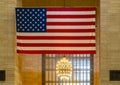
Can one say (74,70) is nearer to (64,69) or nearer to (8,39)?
(64,69)

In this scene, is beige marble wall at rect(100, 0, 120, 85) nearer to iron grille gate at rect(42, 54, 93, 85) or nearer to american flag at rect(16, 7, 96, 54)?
american flag at rect(16, 7, 96, 54)

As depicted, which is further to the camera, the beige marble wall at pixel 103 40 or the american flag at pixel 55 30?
the beige marble wall at pixel 103 40

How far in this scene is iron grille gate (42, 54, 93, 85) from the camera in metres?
18.5

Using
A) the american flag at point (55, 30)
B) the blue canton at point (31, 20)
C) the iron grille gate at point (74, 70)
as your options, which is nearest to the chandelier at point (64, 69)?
the iron grille gate at point (74, 70)

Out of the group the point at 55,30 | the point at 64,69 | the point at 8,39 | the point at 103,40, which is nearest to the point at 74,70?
the point at 64,69

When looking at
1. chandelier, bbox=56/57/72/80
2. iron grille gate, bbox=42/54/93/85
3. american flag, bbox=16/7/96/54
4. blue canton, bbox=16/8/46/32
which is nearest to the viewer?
american flag, bbox=16/7/96/54

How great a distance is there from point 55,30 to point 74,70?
453cm

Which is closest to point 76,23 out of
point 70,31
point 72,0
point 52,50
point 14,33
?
point 70,31

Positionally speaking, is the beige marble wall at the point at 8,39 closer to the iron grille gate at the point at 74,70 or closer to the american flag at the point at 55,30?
the american flag at the point at 55,30

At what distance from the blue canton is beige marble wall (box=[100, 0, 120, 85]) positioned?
2150mm

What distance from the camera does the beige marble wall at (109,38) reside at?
47.8ft

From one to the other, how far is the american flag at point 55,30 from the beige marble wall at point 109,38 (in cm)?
46

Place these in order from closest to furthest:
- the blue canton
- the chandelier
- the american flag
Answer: the american flag < the blue canton < the chandelier

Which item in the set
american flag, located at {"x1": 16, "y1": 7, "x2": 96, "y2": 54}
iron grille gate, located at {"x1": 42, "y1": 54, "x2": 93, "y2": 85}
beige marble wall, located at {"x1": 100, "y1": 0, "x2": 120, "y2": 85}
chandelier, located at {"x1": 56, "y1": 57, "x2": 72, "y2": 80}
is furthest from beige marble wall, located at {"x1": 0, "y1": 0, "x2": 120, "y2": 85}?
iron grille gate, located at {"x1": 42, "y1": 54, "x2": 93, "y2": 85}
